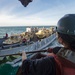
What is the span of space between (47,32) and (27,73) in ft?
94.4

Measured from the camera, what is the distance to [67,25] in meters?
1.97

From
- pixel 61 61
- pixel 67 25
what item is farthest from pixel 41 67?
pixel 67 25

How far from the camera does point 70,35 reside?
1.92 meters

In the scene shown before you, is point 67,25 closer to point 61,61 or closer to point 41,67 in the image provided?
point 61,61

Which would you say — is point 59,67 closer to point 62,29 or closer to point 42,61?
point 42,61

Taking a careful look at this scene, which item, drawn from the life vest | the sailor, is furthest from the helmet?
the life vest

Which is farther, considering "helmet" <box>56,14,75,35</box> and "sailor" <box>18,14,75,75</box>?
"helmet" <box>56,14,75,35</box>

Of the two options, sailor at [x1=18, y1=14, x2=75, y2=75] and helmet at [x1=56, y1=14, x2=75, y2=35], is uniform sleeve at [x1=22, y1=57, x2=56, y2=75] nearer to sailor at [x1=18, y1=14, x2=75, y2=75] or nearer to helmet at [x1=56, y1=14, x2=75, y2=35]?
sailor at [x1=18, y1=14, x2=75, y2=75]

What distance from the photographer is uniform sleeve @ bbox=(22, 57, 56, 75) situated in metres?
1.79

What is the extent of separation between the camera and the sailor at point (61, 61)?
5.89ft

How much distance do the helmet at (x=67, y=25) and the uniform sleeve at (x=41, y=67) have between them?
27 cm

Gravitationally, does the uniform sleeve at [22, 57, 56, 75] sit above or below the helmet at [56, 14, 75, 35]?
below

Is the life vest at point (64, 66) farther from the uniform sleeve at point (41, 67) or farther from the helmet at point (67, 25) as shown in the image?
the helmet at point (67, 25)

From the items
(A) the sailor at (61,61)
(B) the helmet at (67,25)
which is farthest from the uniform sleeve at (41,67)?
(B) the helmet at (67,25)
